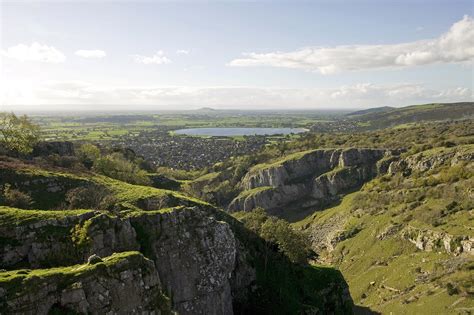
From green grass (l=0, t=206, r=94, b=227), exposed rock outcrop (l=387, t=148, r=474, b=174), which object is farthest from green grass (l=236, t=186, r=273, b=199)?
green grass (l=0, t=206, r=94, b=227)

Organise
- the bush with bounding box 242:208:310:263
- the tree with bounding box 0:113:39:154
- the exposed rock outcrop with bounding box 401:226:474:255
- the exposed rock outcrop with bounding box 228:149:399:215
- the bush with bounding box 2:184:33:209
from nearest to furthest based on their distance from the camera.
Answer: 1. the bush with bounding box 2:184:33:209
2. the bush with bounding box 242:208:310:263
3. the tree with bounding box 0:113:39:154
4. the exposed rock outcrop with bounding box 401:226:474:255
5. the exposed rock outcrop with bounding box 228:149:399:215

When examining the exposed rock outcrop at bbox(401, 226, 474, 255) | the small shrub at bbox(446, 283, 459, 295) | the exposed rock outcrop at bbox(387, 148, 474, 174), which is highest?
the exposed rock outcrop at bbox(387, 148, 474, 174)

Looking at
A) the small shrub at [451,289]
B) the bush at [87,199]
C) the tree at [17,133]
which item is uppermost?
the tree at [17,133]

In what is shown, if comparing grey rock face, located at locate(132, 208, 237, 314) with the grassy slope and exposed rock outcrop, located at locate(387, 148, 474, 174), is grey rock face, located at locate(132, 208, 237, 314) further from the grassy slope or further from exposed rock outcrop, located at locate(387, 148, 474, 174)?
exposed rock outcrop, located at locate(387, 148, 474, 174)

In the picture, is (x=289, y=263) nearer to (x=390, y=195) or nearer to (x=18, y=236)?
(x=18, y=236)

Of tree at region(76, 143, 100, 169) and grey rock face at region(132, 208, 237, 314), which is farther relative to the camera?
tree at region(76, 143, 100, 169)

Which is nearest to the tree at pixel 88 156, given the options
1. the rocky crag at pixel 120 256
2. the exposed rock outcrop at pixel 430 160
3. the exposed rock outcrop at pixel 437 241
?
the rocky crag at pixel 120 256

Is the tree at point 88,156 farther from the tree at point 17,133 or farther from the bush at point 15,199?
the bush at point 15,199

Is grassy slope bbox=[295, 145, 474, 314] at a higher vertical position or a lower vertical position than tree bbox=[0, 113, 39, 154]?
lower

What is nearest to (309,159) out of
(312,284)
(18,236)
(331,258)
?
(331,258)
